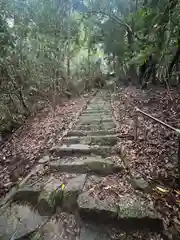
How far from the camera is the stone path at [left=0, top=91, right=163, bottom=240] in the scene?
2.08 meters

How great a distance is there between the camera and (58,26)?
27.9 ft

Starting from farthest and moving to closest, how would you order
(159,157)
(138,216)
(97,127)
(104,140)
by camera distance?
(97,127) → (104,140) → (159,157) → (138,216)

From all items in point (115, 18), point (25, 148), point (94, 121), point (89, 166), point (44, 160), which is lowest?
point (25, 148)

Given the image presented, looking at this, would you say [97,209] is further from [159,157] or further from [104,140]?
[104,140]

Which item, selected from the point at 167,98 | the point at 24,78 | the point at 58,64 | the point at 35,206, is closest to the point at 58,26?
the point at 58,64

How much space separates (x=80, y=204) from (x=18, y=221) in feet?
2.69

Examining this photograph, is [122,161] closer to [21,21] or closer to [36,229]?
[36,229]

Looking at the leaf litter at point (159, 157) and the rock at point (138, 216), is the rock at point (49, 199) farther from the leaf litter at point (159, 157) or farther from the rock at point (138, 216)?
the leaf litter at point (159, 157)

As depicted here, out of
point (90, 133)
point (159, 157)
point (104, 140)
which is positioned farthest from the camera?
point (90, 133)

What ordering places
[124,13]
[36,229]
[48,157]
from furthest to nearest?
[124,13], [48,157], [36,229]

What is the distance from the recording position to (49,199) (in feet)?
8.13

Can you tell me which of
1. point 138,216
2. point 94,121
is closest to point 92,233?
point 138,216

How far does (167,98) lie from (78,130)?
352 centimetres

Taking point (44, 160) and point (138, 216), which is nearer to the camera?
point (138, 216)
